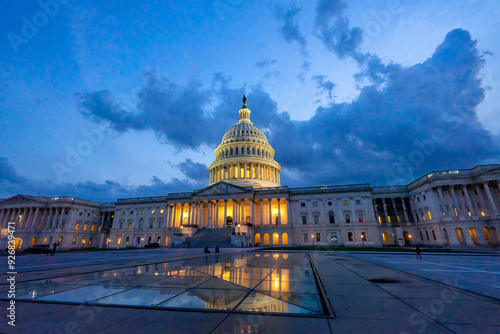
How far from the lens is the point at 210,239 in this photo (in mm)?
50719

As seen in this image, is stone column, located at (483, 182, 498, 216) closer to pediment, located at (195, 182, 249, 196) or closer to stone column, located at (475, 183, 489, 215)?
stone column, located at (475, 183, 489, 215)

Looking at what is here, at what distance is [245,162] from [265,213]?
22.7 m

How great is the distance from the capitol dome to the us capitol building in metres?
0.38

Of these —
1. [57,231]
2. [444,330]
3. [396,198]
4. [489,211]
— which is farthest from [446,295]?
[57,231]

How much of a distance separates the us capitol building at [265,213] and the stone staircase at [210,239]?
24 centimetres

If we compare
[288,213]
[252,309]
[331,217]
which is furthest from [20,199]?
[252,309]

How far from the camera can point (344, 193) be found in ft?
206

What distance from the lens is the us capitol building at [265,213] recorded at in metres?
51.6

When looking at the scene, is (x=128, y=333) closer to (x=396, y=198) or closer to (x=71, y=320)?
(x=71, y=320)

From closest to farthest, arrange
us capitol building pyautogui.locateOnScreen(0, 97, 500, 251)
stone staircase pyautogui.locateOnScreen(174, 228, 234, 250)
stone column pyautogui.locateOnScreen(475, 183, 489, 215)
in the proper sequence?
1. stone staircase pyautogui.locateOnScreen(174, 228, 234, 250)
2. stone column pyautogui.locateOnScreen(475, 183, 489, 215)
3. us capitol building pyautogui.locateOnScreen(0, 97, 500, 251)

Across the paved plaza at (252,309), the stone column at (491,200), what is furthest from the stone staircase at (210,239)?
the stone column at (491,200)

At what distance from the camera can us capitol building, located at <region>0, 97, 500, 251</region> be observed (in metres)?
51.6

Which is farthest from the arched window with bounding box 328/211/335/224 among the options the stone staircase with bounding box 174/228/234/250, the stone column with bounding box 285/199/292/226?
the stone staircase with bounding box 174/228/234/250

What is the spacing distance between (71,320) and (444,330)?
6559 millimetres
